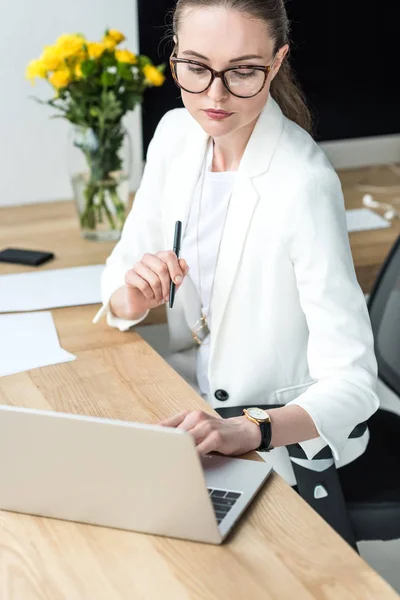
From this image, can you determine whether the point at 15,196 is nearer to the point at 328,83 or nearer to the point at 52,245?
the point at 52,245

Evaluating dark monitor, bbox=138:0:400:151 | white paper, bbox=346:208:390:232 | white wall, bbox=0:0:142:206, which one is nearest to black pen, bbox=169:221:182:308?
white paper, bbox=346:208:390:232

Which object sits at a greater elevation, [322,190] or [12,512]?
[322,190]

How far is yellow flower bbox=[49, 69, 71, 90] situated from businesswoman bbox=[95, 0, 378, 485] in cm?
37

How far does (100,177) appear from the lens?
2045 millimetres

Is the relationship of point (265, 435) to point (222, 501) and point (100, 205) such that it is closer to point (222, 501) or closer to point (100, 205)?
point (222, 501)

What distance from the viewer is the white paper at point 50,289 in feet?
5.48

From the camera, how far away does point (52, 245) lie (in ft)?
6.74

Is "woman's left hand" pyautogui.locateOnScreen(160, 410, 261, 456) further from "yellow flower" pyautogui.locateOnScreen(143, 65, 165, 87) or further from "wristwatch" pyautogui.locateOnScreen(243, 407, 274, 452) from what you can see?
"yellow flower" pyautogui.locateOnScreen(143, 65, 165, 87)

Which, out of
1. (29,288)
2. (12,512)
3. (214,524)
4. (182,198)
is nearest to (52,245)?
(29,288)

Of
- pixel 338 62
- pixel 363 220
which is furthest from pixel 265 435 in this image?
pixel 338 62

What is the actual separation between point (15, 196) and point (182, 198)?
967mm

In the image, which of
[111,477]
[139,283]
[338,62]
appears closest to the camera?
[111,477]

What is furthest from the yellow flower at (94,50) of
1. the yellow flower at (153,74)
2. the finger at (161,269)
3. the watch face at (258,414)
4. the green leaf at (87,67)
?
the watch face at (258,414)

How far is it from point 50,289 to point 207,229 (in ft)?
1.23
